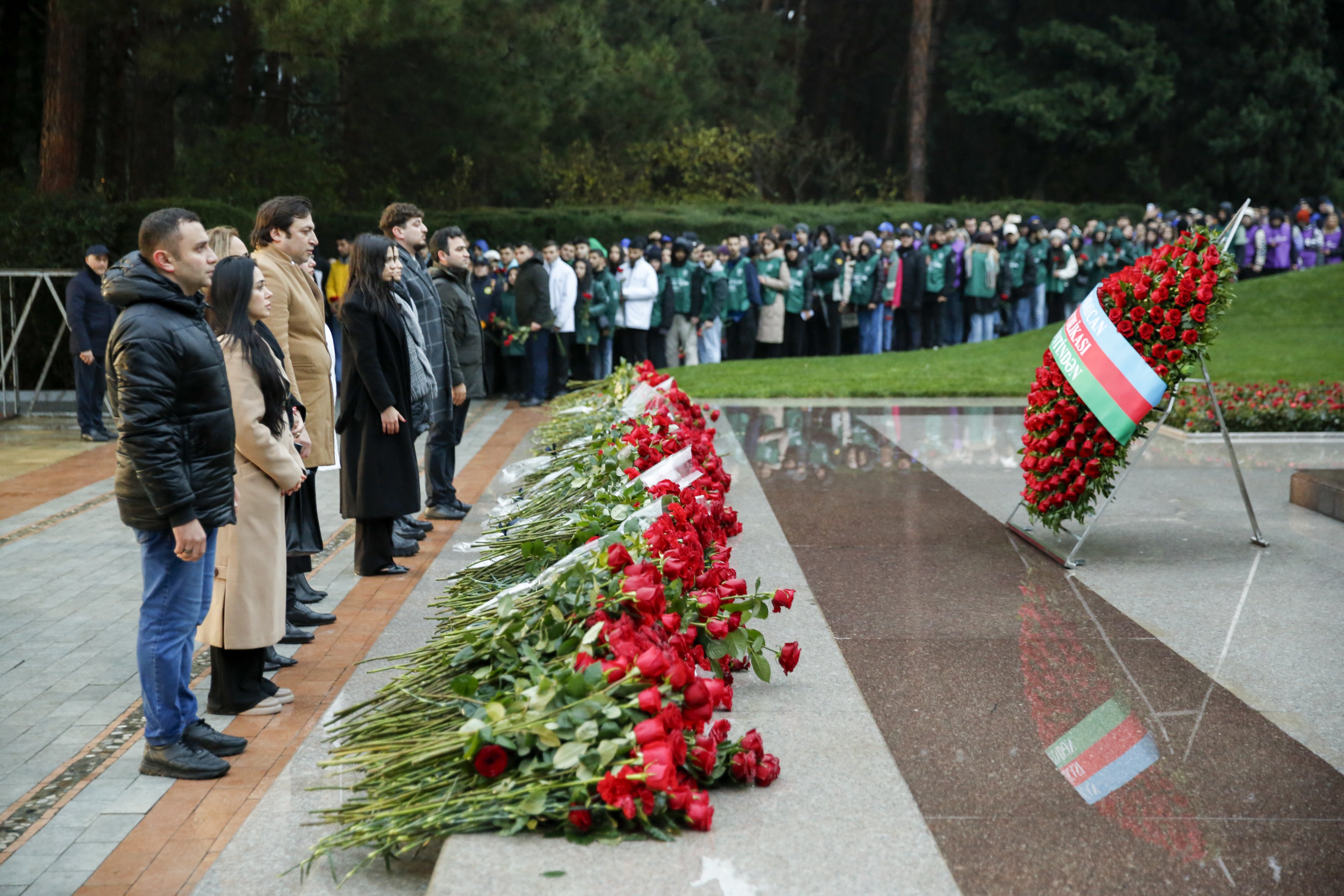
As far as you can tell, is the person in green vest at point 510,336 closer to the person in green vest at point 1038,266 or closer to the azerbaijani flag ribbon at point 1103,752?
the person in green vest at point 1038,266

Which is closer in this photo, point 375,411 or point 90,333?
point 375,411

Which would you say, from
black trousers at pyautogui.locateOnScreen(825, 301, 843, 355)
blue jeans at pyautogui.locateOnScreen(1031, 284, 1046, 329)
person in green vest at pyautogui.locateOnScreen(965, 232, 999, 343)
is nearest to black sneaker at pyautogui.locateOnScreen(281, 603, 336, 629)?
black trousers at pyautogui.locateOnScreen(825, 301, 843, 355)

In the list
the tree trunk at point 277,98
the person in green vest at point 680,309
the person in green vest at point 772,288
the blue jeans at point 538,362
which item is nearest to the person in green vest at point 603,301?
the person in green vest at point 680,309

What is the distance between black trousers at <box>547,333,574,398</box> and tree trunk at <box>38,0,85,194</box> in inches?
302

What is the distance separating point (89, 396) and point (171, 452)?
9.31 m

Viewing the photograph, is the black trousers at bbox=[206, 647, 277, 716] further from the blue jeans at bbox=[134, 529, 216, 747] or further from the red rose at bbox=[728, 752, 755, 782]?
the red rose at bbox=[728, 752, 755, 782]

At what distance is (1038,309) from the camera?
69.9 ft

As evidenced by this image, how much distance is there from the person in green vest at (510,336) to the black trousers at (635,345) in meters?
1.49

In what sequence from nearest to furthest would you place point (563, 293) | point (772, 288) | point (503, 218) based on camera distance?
1. point (563, 293)
2. point (772, 288)
3. point (503, 218)

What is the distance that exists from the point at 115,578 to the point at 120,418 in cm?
323

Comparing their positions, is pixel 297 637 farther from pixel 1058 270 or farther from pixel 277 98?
pixel 277 98

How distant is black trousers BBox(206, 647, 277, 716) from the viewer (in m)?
4.80

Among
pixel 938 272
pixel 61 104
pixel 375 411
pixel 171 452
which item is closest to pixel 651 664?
pixel 171 452

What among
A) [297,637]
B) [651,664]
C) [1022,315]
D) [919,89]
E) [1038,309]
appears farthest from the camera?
[919,89]
